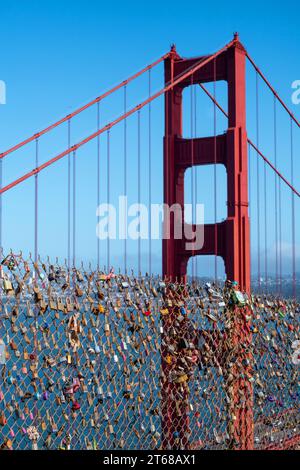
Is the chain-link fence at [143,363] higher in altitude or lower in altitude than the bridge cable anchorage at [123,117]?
lower

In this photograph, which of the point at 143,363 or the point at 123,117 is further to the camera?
the point at 123,117

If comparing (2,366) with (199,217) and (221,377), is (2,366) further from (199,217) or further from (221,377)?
(199,217)

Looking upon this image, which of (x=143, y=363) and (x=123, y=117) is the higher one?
(x=123, y=117)

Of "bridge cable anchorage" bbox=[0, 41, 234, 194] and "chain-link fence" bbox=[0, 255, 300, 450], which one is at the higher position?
"bridge cable anchorage" bbox=[0, 41, 234, 194]

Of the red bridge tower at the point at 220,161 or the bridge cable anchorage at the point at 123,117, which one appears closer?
the bridge cable anchorage at the point at 123,117

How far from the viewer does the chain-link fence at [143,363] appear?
4.59m

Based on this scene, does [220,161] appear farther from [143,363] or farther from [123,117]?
[143,363]

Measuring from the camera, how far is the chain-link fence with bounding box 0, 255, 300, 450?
459 centimetres

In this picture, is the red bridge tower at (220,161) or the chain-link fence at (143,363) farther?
the red bridge tower at (220,161)

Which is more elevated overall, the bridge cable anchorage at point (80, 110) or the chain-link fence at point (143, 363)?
the bridge cable anchorage at point (80, 110)

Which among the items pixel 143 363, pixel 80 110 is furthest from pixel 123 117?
pixel 143 363

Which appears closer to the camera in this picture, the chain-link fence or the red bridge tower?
the chain-link fence

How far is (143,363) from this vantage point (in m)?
5.55

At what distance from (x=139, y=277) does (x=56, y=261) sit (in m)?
1.08
